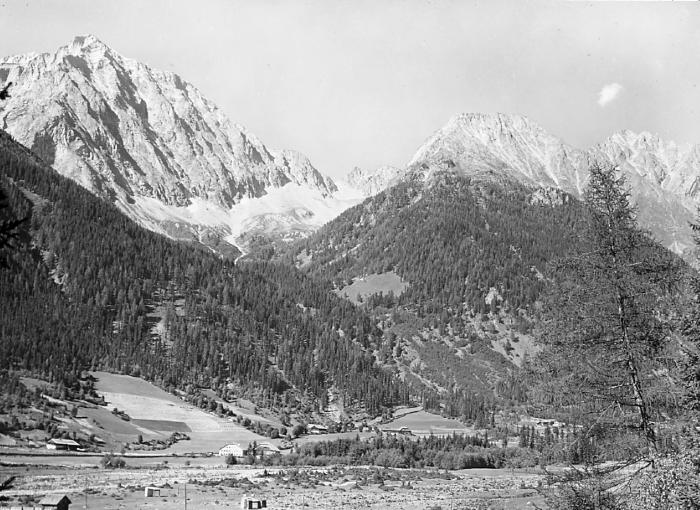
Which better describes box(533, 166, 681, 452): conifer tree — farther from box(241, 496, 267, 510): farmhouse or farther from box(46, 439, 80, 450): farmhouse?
box(46, 439, 80, 450): farmhouse

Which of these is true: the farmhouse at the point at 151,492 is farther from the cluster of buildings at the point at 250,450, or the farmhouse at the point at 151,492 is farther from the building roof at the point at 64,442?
the cluster of buildings at the point at 250,450

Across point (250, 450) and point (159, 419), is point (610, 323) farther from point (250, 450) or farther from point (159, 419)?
point (159, 419)

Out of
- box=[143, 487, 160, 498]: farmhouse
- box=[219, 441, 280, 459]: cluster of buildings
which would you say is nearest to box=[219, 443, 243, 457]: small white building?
box=[219, 441, 280, 459]: cluster of buildings

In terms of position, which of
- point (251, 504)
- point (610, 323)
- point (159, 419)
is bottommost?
point (251, 504)

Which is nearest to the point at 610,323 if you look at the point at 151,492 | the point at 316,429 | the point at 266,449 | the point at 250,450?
the point at 151,492

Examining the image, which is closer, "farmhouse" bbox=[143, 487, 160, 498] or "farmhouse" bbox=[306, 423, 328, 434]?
"farmhouse" bbox=[143, 487, 160, 498]

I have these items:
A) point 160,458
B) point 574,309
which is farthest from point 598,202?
point 160,458
